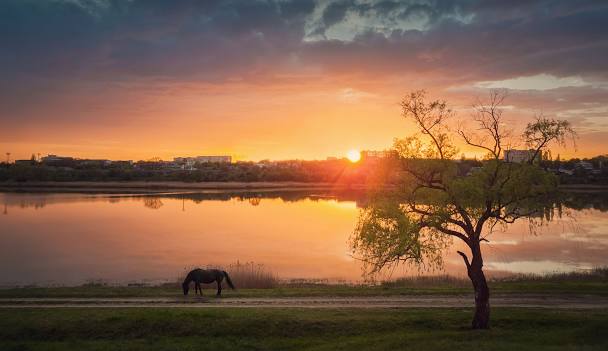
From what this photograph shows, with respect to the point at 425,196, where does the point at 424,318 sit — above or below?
below

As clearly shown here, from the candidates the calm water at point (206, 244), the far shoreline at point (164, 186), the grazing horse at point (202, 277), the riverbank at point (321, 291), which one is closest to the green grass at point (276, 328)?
the grazing horse at point (202, 277)

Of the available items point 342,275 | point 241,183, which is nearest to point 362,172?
point 241,183

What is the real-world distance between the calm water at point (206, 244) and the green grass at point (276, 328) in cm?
505

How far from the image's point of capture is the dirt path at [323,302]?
23.3 m

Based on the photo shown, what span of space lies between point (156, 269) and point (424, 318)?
2332 centimetres

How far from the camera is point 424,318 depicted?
2084 centimetres

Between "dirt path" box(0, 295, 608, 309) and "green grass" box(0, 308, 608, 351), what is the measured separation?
1.47 meters

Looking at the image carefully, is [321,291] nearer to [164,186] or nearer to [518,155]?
[518,155]

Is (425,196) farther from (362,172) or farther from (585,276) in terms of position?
(362,172)

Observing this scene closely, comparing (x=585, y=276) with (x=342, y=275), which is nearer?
(x=585, y=276)

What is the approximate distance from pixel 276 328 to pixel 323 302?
450 centimetres

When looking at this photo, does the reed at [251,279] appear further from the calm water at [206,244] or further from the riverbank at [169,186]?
the riverbank at [169,186]

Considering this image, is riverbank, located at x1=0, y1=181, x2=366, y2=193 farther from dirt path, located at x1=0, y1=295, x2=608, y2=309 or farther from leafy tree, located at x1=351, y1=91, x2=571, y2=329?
leafy tree, located at x1=351, y1=91, x2=571, y2=329

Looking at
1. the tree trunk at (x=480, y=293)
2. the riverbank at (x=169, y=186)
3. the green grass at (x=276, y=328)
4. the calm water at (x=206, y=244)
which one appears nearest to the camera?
the green grass at (x=276, y=328)
